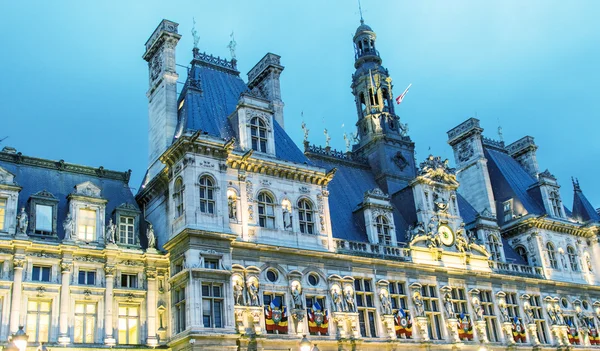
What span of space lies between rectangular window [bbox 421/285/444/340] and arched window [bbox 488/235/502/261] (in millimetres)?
8701

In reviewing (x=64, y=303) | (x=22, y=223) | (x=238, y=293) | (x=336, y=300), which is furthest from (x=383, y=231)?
(x=22, y=223)

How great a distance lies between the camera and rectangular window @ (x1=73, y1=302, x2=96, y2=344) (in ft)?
115

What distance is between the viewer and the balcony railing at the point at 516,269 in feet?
169

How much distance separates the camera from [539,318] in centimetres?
5250

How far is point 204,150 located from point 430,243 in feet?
59.6

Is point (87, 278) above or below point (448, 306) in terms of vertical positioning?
above

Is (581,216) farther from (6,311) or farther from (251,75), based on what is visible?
(6,311)

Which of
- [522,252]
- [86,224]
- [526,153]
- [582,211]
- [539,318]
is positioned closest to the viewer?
[86,224]

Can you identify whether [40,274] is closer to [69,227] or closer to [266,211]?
[69,227]

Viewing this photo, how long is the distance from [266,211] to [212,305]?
7.45 meters

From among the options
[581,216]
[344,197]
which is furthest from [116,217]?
[581,216]

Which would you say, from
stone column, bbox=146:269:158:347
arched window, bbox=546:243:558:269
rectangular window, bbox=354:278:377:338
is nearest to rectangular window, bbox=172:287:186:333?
stone column, bbox=146:269:158:347

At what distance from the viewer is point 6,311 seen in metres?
33.5

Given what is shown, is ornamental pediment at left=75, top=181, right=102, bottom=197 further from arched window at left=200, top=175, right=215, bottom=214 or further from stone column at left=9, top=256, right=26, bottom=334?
arched window at left=200, top=175, right=215, bottom=214
